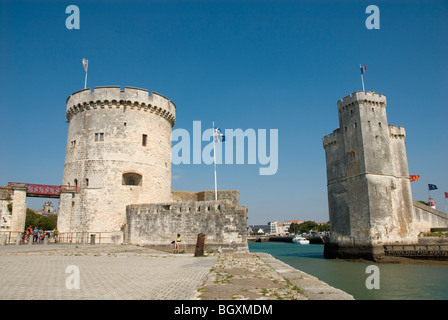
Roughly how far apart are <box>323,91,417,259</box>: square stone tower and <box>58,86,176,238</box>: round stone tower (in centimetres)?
2058

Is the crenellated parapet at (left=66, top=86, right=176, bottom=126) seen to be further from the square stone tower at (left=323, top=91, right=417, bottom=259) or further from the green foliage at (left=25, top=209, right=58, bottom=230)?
the green foliage at (left=25, top=209, right=58, bottom=230)

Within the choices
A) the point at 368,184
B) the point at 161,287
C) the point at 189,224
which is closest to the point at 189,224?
the point at 189,224

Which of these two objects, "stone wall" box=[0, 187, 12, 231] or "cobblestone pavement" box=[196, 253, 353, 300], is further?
"stone wall" box=[0, 187, 12, 231]

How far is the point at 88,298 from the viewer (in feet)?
16.2

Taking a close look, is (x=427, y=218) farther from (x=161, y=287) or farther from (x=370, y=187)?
(x=161, y=287)

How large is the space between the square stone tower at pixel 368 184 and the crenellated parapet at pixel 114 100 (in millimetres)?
21595

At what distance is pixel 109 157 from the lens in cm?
2270

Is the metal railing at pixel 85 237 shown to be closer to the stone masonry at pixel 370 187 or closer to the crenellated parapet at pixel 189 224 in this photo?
the crenellated parapet at pixel 189 224

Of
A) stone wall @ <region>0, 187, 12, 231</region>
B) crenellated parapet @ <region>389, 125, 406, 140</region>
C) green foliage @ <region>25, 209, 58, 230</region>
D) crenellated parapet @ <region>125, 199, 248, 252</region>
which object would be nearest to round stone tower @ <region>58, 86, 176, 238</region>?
crenellated parapet @ <region>125, 199, 248, 252</region>

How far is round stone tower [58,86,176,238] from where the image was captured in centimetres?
2227

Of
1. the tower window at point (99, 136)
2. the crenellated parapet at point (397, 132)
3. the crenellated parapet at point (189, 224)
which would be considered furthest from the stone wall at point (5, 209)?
the crenellated parapet at point (397, 132)

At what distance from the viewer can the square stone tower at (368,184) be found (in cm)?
3144
